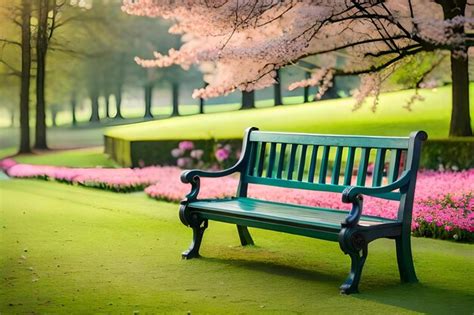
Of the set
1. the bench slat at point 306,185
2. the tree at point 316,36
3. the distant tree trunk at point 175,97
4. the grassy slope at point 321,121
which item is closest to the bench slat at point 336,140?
the bench slat at point 306,185

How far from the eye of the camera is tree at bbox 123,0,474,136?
29.8ft

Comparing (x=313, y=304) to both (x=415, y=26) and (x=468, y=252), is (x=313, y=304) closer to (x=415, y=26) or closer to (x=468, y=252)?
(x=468, y=252)

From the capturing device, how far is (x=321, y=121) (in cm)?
1348

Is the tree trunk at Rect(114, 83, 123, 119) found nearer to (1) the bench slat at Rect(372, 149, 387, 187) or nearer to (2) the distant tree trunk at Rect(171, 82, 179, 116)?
(2) the distant tree trunk at Rect(171, 82, 179, 116)

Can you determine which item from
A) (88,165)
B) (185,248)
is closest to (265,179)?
(185,248)

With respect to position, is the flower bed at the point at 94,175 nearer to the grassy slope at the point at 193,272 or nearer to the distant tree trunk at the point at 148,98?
the distant tree trunk at the point at 148,98

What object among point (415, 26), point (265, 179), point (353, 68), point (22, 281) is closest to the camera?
point (22, 281)

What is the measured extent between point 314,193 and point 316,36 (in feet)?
7.58

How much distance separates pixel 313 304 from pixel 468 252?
212cm

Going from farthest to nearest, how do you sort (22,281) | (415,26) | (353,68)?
1. (353,68)
2. (415,26)
3. (22,281)

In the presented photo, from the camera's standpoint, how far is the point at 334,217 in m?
4.87

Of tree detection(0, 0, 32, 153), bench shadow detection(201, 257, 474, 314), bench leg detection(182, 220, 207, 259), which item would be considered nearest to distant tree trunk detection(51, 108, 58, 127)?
tree detection(0, 0, 32, 153)

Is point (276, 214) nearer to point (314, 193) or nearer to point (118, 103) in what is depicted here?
point (314, 193)

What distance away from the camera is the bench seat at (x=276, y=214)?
4648mm
